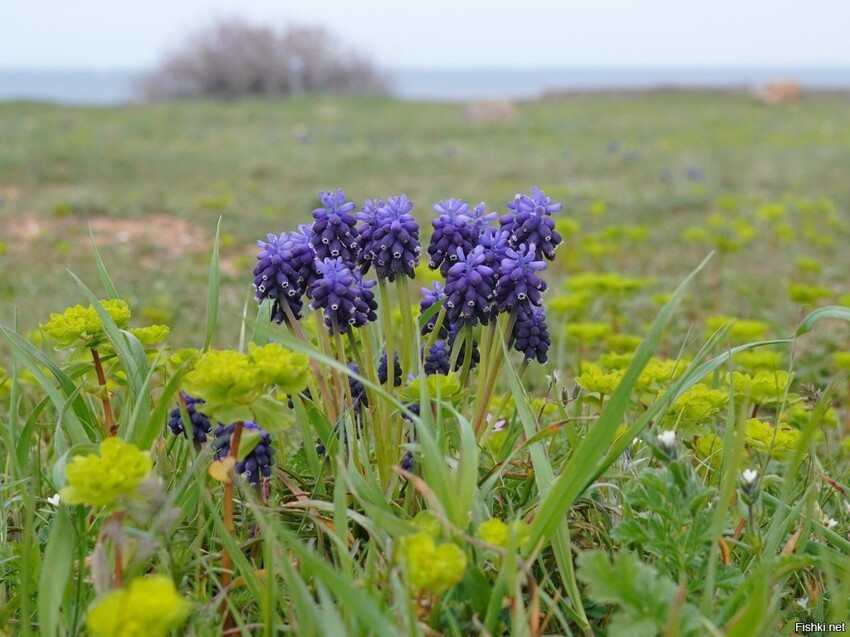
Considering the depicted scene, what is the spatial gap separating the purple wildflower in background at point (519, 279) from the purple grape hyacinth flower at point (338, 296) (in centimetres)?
26

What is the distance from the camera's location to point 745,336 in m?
2.93

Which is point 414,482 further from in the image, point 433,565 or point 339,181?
point 339,181

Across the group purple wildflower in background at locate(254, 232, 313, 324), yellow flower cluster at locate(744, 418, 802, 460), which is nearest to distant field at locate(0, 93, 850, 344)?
purple wildflower in background at locate(254, 232, 313, 324)

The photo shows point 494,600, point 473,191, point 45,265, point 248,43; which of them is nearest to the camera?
point 494,600

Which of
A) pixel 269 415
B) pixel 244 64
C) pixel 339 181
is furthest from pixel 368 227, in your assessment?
pixel 244 64

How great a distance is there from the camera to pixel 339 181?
9.94 metres

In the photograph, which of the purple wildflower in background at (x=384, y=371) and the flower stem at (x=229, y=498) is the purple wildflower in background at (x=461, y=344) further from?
the flower stem at (x=229, y=498)

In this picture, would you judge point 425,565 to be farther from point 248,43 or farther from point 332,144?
point 248,43

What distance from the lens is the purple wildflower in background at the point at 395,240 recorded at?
1521 mm

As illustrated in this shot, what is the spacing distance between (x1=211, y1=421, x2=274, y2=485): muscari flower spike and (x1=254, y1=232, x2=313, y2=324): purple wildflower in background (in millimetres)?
254

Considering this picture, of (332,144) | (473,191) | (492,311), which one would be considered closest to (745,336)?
(492,311)

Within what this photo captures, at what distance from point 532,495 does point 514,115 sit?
67.7 feet

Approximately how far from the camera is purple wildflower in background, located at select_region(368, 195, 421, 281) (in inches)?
59.9

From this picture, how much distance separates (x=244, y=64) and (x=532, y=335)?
103ft
